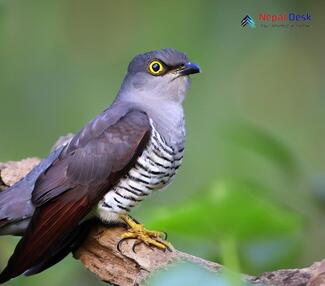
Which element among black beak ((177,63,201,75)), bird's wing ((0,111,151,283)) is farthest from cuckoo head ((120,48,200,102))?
bird's wing ((0,111,151,283))

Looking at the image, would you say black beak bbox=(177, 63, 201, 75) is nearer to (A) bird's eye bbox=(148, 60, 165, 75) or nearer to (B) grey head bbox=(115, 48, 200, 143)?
(B) grey head bbox=(115, 48, 200, 143)

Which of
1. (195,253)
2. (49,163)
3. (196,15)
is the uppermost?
(196,15)

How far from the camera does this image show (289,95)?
7.90 metres

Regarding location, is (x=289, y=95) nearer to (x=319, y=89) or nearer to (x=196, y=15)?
(x=319, y=89)

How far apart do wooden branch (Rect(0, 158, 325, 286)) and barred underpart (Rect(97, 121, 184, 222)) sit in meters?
0.15

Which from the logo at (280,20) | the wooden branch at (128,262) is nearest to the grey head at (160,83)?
the wooden branch at (128,262)

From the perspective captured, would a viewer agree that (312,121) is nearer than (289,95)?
Yes

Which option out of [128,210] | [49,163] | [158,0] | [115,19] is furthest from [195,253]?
[115,19]

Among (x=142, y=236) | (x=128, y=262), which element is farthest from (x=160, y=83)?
(x=128, y=262)

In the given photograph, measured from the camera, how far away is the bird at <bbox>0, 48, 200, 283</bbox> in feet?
11.5

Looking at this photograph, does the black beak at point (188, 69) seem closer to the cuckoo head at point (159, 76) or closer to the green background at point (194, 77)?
the cuckoo head at point (159, 76)

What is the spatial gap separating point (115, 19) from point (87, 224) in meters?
4.33

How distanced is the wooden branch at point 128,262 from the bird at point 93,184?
0.07m

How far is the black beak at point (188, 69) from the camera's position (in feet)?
13.4
